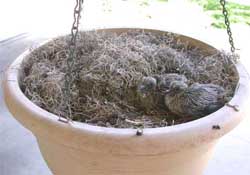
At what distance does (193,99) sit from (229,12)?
2.26m

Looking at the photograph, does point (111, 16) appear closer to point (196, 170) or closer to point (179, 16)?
point (179, 16)

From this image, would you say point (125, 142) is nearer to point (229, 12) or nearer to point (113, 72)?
point (113, 72)

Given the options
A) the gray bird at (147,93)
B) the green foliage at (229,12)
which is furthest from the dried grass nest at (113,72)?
the green foliage at (229,12)

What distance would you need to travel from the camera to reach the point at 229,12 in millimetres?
3201

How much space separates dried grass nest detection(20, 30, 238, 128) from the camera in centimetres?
116

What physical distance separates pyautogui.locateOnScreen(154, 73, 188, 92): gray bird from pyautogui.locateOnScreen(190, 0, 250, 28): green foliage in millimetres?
1950

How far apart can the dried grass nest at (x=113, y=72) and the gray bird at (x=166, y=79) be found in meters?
0.05

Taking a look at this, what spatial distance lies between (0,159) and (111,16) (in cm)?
181

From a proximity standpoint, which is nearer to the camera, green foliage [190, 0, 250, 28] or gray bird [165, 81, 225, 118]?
gray bird [165, 81, 225, 118]

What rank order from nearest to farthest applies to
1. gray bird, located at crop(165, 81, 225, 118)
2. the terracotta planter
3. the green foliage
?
the terracotta planter < gray bird, located at crop(165, 81, 225, 118) < the green foliage

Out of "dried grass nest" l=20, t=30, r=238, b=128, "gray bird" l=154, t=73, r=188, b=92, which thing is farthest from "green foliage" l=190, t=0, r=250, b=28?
"gray bird" l=154, t=73, r=188, b=92

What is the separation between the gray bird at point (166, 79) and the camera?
1.19 m

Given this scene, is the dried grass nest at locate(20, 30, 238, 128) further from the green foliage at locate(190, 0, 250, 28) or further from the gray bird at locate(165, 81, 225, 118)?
the green foliage at locate(190, 0, 250, 28)

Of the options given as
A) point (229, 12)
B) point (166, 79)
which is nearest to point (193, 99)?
point (166, 79)
